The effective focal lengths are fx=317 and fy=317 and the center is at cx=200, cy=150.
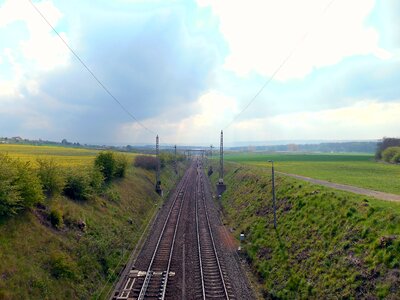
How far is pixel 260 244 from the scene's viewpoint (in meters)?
27.0

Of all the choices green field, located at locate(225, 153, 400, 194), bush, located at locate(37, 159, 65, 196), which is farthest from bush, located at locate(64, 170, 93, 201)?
green field, located at locate(225, 153, 400, 194)

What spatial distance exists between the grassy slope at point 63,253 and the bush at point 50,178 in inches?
38.9

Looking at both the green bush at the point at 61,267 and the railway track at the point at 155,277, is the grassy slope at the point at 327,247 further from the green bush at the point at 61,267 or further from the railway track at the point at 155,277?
Result: the green bush at the point at 61,267

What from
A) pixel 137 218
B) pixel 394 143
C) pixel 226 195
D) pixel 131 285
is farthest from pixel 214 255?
pixel 394 143

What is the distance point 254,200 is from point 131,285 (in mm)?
22183

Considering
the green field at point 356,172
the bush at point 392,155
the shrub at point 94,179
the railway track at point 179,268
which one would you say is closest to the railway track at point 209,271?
the railway track at point 179,268

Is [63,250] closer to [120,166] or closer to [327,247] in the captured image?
[327,247]

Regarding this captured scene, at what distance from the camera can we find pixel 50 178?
80.7ft

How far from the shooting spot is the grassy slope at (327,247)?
623 inches

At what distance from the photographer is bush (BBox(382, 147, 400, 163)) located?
8212 centimetres

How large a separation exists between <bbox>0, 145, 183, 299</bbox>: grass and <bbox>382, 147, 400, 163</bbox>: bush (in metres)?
76.3

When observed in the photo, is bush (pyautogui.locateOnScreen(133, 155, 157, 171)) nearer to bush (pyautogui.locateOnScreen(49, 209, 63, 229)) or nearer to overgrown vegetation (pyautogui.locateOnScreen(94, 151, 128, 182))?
overgrown vegetation (pyautogui.locateOnScreen(94, 151, 128, 182))

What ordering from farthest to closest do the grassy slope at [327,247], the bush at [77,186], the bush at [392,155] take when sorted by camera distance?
the bush at [392,155], the bush at [77,186], the grassy slope at [327,247]

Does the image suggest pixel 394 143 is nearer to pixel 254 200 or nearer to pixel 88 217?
pixel 254 200
